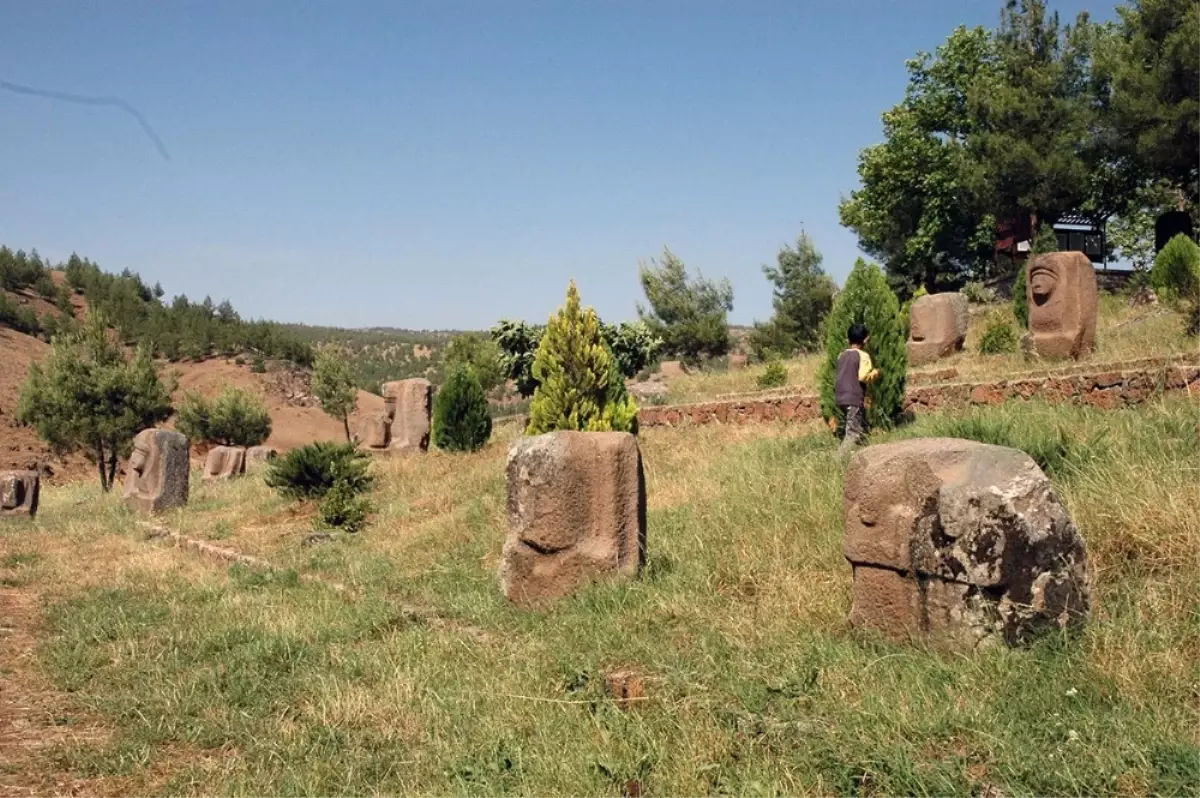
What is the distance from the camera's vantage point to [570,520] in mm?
6000

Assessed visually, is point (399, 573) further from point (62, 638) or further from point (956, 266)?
point (956, 266)

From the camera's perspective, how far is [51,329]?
4644 centimetres

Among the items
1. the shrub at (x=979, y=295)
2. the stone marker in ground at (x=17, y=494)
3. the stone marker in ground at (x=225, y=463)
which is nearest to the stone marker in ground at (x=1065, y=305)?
the shrub at (x=979, y=295)

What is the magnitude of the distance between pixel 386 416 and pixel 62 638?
47.5 ft

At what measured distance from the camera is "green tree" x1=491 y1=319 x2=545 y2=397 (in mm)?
22875

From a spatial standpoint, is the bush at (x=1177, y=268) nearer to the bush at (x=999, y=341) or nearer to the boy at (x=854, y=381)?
the bush at (x=999, y=341)

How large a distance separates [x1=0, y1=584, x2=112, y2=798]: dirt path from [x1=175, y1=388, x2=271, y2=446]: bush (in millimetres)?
29684

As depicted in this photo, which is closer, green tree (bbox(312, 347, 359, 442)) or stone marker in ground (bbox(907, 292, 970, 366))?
stone marker in ground (bbox(907, 292, 970, 366))

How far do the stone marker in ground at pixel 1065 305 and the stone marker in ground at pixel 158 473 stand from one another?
43.7 feet

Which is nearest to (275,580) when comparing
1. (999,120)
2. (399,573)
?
(399,573)

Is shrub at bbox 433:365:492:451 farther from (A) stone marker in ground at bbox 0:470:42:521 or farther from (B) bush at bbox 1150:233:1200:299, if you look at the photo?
(B) bush at bbox 1150:233:1200:299

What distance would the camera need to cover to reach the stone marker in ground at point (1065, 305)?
1362cm

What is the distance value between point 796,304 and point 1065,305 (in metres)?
26.3

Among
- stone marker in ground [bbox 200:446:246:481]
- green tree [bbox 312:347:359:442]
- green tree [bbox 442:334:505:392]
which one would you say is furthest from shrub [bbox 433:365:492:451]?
green tree [bbox 312:347:359:442]
